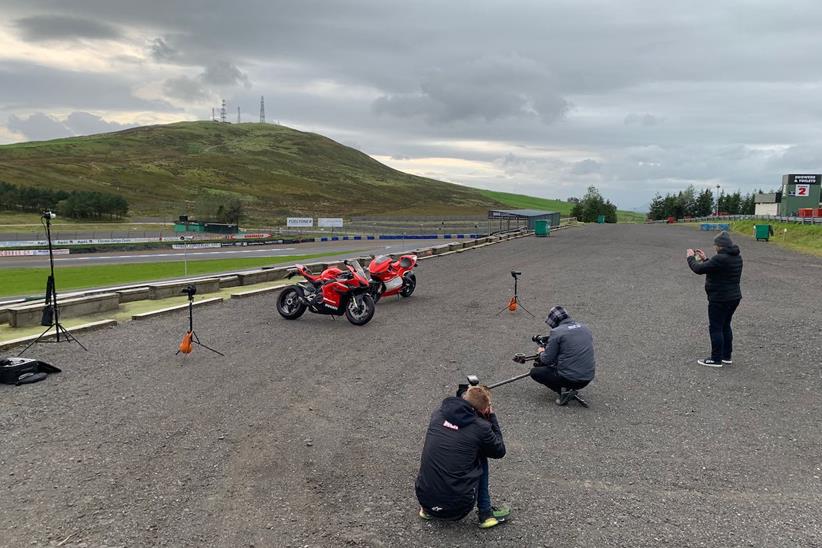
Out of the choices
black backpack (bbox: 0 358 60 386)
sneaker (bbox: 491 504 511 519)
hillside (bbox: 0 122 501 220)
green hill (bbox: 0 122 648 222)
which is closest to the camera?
sneaker (bbox: 491 504 511 519)

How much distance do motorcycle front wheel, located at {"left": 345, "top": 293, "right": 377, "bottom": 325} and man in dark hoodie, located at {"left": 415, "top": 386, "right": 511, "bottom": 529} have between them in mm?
7876

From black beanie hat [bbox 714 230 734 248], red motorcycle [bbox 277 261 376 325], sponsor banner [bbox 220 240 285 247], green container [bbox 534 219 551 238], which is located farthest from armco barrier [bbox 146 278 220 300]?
sponsor banner [bbox 220 240 285 247]

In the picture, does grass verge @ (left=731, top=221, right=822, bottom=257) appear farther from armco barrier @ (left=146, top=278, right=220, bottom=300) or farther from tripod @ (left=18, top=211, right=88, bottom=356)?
tripod @ (left=18, top=211, right=88, bottom=356)

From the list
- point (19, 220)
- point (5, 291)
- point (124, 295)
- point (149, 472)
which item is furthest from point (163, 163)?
point (149, 472)

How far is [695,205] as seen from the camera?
481 ft

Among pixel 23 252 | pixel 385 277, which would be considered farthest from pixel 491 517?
pixel 23 252

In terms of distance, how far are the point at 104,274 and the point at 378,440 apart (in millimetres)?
31283

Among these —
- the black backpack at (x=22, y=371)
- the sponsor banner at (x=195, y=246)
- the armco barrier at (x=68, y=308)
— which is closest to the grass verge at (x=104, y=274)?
the sponsor banner at (x=195, y=246)

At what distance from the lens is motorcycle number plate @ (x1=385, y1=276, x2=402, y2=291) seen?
15.5 metres

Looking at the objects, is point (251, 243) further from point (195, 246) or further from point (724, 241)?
point (724, 241)

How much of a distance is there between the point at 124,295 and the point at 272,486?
11.8 m

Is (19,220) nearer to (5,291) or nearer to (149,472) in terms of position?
(5,291)

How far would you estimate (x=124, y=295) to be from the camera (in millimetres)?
15148

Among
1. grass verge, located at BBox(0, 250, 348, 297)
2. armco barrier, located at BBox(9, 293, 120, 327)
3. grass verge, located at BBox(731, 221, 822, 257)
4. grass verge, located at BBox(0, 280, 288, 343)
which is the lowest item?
grass verge, located at BBox(0, 250, 348, 297)
